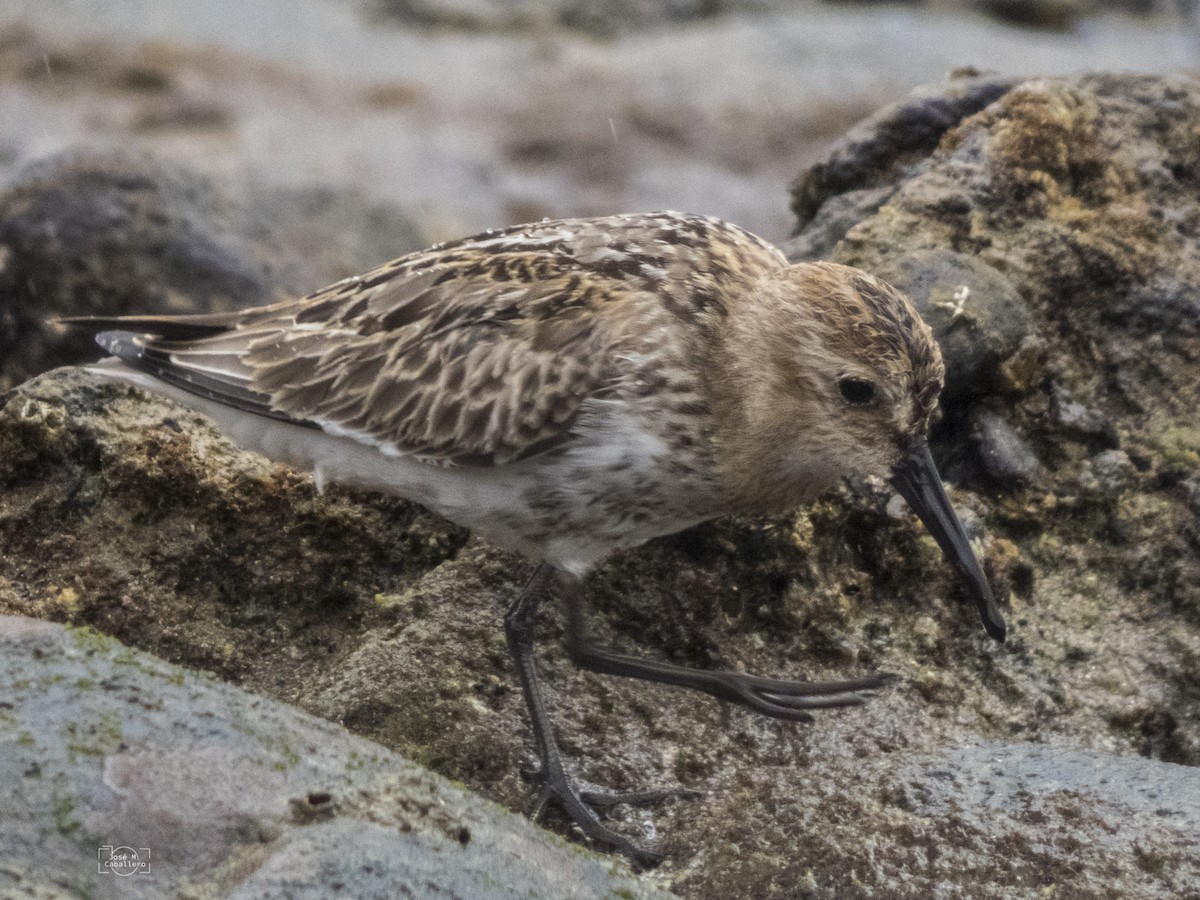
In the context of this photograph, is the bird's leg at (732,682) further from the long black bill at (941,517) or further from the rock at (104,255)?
the rock at (104,255)

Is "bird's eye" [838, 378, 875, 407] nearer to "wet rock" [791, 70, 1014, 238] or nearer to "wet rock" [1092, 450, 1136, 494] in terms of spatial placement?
"wet rock" [1092, 450, 1136, 494]

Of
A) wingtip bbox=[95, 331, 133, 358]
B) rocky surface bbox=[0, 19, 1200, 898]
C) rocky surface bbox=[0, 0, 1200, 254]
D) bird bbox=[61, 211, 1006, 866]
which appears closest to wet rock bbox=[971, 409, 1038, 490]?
rocky surface bbox=[0, 19, 1200, 898]

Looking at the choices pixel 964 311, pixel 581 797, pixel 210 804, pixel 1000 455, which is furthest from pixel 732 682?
pixel 210 804

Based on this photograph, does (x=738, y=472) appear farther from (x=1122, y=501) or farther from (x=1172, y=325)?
(x=1172, y=325)

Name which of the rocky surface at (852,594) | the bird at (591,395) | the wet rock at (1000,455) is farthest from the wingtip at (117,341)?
the wet rock at (1000,455)

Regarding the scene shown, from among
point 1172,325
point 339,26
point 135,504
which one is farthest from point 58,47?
point 1172,325

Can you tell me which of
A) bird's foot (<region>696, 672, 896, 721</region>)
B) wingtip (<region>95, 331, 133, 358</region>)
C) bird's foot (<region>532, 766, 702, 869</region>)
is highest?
wingtip (<region>95, 331, 133, 358</region>)

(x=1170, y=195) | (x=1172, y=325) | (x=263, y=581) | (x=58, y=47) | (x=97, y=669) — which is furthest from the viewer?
(x=58, y=47)
